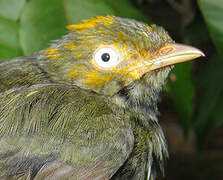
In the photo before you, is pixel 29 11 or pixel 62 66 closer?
pixel 62 66

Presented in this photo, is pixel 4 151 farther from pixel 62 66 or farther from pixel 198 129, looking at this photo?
pixel 198 129

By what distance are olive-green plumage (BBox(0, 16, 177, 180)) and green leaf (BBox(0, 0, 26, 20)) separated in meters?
0.27

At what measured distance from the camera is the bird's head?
206 cm

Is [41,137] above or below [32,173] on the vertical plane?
above

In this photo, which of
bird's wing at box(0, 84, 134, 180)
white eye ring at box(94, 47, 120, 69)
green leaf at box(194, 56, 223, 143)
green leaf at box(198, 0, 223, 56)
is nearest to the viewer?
bird's wing at box(0, 84, 134, 180)

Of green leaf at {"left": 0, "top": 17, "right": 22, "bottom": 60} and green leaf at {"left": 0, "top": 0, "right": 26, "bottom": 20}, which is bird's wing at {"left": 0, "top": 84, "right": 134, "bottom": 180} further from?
green leaf at {"left": 0, "top": 0, "right": 26, "bottom": 20}

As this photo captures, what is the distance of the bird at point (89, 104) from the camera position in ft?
5.99

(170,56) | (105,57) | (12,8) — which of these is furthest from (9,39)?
(170,56)

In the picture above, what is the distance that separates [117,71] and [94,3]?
24.2 inches

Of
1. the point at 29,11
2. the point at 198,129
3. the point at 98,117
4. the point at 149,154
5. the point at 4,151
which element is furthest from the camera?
the point at 198,129

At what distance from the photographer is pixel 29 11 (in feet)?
7.77

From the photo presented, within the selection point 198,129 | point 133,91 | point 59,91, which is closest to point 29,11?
point 59,91

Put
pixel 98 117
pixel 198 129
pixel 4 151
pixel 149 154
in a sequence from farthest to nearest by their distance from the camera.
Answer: pixel 198 129 < pixel 149 154 < pixel 98 117 < pixel 4 151

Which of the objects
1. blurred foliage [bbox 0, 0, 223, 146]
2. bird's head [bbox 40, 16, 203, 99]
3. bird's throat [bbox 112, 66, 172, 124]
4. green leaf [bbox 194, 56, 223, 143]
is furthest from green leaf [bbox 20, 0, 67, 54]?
green leaf [bbox 194, 56, 223, 143]
